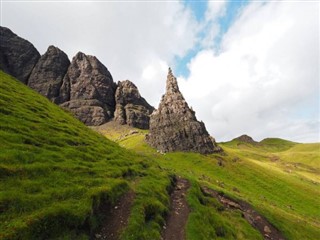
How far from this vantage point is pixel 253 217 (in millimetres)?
48969

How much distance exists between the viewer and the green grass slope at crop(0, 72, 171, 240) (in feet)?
67.3

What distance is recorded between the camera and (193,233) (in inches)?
1186

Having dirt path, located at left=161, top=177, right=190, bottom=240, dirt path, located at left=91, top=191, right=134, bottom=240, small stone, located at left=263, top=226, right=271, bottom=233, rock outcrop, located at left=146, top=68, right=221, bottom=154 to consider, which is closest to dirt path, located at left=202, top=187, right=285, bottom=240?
small stone, located at left=263, top=226, right=271, bottom=233

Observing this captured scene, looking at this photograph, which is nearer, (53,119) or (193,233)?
(193,233)

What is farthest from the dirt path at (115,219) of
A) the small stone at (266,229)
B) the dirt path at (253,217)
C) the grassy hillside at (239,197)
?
the small stone at (266,229)

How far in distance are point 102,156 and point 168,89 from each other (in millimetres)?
Result: 120838

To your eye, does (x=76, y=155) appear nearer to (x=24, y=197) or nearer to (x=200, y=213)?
(x=24, y=197)

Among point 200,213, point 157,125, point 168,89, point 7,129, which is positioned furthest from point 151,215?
point 168,89

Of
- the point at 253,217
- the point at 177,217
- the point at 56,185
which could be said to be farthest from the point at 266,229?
the point at 56,185

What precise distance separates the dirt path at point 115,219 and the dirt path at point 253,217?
25.3m

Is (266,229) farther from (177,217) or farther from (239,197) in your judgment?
(177,217)

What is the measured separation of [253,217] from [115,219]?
105ft

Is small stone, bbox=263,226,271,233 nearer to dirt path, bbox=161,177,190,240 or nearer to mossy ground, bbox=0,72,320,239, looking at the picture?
mossy ground, bbox=0,72,320,239

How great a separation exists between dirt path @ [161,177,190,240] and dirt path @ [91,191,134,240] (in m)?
4.86
